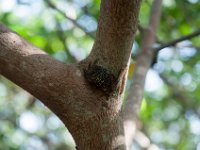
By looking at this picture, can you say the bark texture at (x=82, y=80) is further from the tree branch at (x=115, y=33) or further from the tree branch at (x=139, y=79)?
the tree branch at (x=139, y=79)

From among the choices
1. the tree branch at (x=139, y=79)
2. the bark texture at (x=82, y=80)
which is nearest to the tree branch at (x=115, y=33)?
the bark texture at (x=82, y=80)

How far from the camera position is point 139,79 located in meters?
1.69

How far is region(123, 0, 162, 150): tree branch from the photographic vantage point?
1.49 m

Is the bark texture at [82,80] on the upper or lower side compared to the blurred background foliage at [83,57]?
lower

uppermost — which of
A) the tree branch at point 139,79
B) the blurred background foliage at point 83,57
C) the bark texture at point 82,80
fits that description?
the blurred background foliage at point 83,57

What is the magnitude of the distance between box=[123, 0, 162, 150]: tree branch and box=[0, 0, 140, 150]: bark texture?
31 centimetres

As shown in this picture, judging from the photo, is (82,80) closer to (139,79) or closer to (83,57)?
(139,79)

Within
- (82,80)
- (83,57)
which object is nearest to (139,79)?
(82,80)

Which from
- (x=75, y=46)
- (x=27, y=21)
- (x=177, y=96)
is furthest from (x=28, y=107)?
(x=177, y=96)

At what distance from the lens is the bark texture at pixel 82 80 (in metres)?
1.08

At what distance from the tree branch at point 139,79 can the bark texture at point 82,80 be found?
0.31 metres

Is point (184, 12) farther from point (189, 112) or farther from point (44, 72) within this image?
point (44, 72)

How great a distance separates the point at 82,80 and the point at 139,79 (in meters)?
0.62

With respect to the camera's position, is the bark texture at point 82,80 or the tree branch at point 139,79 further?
the tree branch at point 139,79
